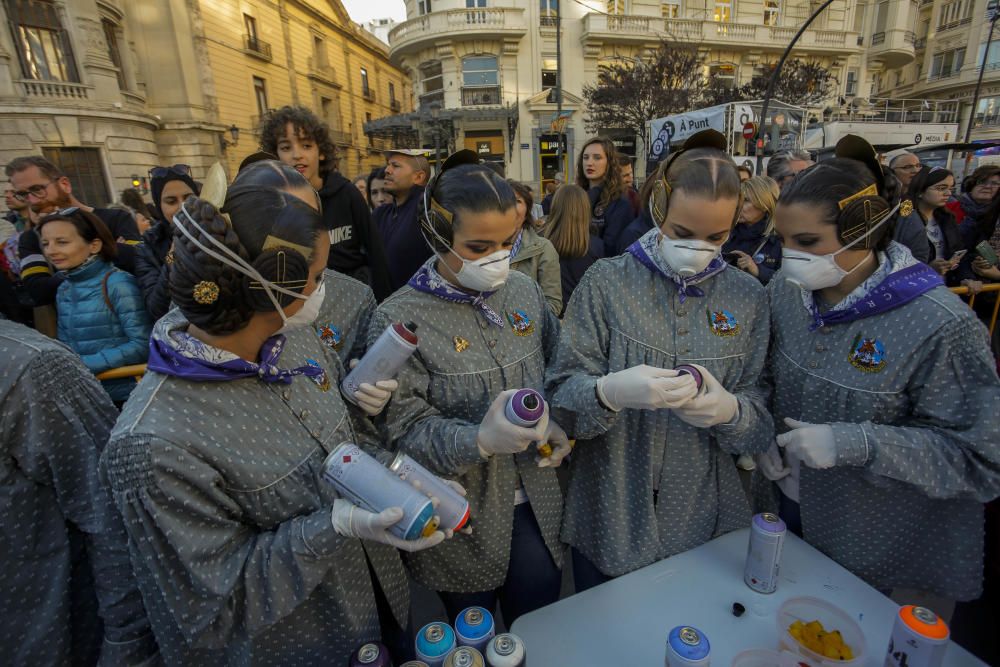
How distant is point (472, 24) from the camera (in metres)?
23.5

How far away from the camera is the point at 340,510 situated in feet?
4.13

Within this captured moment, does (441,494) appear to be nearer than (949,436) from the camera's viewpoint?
Yes

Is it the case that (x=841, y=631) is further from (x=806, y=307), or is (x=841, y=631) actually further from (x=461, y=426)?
(x=461, y=426)

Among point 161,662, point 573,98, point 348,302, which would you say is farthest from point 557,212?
point 573,98

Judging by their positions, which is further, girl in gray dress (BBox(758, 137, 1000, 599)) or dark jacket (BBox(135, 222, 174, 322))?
dark jacket (BBox(135, 222, 174, 322))

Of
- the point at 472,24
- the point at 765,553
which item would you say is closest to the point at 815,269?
the point at 765,553

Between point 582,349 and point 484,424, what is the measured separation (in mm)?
575

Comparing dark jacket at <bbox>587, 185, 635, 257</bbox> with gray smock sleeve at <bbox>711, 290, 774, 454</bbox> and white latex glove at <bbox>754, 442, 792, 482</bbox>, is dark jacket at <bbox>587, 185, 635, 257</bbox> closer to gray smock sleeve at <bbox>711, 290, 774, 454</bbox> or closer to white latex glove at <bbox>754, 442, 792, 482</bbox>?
gray smock sleeve at <bbox>711, 290, 774, 454</bbox>

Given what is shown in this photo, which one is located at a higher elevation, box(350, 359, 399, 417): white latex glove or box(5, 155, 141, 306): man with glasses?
box(5, 155, 141, 306): man with glasses

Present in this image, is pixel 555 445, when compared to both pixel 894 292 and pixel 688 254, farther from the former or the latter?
pixel 894 292

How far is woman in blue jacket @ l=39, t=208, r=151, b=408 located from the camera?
3.21 metres

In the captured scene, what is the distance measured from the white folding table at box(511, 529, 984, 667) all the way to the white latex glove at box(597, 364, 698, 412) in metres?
0.67

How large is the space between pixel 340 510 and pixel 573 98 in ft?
86.8

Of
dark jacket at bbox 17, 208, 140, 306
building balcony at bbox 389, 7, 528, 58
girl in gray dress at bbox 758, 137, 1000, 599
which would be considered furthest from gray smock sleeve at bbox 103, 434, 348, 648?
building balcony at bbox 389, 7, 528, 58
